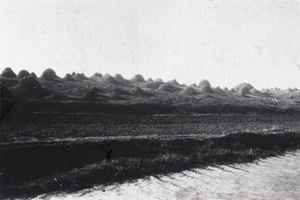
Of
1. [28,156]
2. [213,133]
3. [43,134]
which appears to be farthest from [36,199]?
[213,133]

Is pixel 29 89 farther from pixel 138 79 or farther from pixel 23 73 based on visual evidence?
pixel 138 79

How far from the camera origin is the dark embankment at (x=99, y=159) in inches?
446

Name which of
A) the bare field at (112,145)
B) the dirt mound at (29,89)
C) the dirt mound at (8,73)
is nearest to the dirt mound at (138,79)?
the dirt mound at (8,73)

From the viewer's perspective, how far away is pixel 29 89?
83.5ft

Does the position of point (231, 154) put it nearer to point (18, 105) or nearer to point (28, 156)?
point (28, 156)

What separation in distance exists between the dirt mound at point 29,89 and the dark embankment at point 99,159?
12.1 meters

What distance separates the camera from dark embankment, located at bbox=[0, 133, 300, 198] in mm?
11336

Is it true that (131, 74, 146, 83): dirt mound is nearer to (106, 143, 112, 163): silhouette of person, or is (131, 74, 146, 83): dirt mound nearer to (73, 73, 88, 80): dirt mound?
(73, 73, 88, 80): dirt mound

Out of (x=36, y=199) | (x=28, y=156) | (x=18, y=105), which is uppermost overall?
(x=18, y=105)

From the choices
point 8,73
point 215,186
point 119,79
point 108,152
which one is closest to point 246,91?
point 119,79

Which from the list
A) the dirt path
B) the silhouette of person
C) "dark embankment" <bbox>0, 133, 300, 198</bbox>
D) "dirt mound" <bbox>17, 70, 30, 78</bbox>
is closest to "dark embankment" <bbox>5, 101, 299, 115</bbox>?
the silhouette of person

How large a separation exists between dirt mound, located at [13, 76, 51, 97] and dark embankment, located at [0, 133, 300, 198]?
12064 millimetres

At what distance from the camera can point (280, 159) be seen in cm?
1692

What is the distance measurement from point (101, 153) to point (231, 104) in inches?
786
